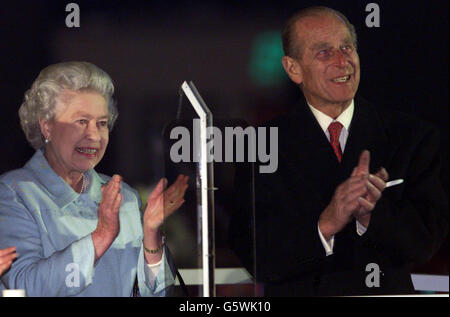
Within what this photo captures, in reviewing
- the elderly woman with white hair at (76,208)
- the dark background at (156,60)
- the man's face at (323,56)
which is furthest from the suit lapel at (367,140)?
the elderly woman with white hair at (76,208)

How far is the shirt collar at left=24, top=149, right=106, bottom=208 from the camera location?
13.9 ft

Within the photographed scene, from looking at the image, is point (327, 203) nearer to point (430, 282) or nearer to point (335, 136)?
point (335, 136)

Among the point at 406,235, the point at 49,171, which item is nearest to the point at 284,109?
the point at 406,235

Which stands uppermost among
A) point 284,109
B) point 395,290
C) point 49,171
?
point 284,109

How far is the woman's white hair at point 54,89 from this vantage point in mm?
4277

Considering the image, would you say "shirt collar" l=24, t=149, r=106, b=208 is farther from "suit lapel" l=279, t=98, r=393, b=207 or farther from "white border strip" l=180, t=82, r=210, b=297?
"suit lapel" l=279, t=98, r=393, b=207

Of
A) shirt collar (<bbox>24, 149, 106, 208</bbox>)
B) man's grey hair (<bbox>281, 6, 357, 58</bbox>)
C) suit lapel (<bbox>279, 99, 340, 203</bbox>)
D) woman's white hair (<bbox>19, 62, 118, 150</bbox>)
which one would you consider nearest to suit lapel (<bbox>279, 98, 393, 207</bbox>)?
suit lapel (<bbox>279, 99, 340, 203</bbox>)

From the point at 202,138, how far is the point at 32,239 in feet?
3.30

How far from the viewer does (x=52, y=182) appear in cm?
427

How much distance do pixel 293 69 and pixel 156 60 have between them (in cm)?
67

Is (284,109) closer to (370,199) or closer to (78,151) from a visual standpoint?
(370,199)

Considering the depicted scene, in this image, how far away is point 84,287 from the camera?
4234mm

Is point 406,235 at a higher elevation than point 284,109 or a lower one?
lower

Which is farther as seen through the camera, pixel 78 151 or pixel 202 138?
pixel 78 151
